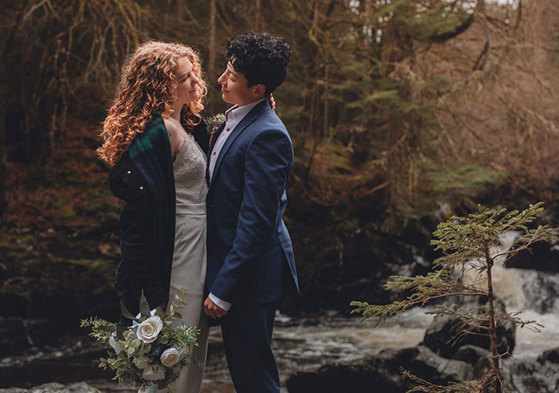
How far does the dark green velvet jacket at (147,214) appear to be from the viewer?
2.51 meters

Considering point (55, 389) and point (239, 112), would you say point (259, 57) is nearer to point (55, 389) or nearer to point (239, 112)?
point (239, 112)

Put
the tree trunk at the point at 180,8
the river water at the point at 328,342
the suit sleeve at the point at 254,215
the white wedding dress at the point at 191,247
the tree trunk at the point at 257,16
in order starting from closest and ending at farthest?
1. the suit sleeve at the point at 254,215
2. the white wedding dress at the point at 191,247
3. the river water at the point at 328,342
4. the tree trunk at the point at 257,16
5. the tree trunk at the point at 180,8

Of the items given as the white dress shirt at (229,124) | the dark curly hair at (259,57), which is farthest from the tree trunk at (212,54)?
the dark curly hair at (259,57)

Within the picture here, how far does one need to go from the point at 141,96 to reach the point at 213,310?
3.28 feet

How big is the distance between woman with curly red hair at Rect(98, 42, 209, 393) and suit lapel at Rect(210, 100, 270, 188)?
144 mm

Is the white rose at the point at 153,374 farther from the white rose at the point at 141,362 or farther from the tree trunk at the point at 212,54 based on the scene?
the tree trunk at the point at 212,54

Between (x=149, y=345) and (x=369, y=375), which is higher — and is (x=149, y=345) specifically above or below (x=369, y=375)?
above

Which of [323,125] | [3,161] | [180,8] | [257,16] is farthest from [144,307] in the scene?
[323,125]

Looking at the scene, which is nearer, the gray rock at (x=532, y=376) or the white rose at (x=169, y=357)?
the white rose at (x=169, y=357)

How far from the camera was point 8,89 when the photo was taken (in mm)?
9312

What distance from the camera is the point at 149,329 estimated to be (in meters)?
2.35

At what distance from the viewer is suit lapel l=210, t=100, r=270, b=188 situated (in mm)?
2607

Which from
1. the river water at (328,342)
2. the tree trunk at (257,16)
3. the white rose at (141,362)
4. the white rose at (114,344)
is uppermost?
the tree trunk at (257,16)

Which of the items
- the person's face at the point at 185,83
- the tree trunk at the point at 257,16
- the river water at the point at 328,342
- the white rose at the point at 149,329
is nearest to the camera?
the white rose at the point at 149,329
